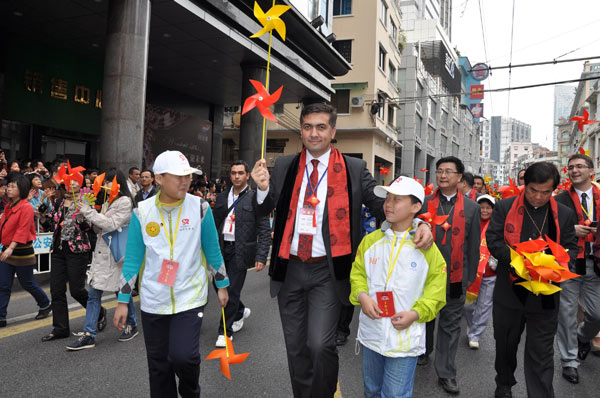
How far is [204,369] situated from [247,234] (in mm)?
1581

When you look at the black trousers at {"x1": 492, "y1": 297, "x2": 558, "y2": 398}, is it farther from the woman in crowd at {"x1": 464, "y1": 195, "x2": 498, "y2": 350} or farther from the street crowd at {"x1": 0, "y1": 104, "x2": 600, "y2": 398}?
the woman in crowd at {"x1": 464, "y1": 195, "x2": 498, "y2": 350}

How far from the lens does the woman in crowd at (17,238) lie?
487 centimetres

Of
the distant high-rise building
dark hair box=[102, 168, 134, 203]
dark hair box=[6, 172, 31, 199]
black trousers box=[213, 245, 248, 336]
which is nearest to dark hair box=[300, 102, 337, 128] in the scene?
dark hair box=[102, 168, 134, 203]

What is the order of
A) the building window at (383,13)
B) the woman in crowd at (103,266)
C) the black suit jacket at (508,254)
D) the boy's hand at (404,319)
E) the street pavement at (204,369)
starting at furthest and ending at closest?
the building window at (383,13)
the woman in crowd at (103,266)
the street pavement at (204,369)
the black suit jacket at (508,254)
the boy's hand at (404,319)

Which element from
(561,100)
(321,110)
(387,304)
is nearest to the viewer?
(387,304)

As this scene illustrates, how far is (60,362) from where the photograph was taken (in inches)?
152

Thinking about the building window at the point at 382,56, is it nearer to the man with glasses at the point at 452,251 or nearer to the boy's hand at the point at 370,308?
the man with glasses at the point at 452,251

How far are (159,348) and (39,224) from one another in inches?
249

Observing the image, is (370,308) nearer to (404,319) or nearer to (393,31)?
(404,319)

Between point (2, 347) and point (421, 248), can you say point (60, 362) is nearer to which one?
point (2, 347)

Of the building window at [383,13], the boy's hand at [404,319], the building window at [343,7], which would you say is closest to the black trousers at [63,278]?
the boy's hand at [404,319]

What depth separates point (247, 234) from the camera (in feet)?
16.1

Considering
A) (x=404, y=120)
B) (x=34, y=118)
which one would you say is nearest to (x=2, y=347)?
(x=34, y=118)

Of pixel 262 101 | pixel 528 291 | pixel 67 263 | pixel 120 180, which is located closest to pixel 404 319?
pixel 528 291
